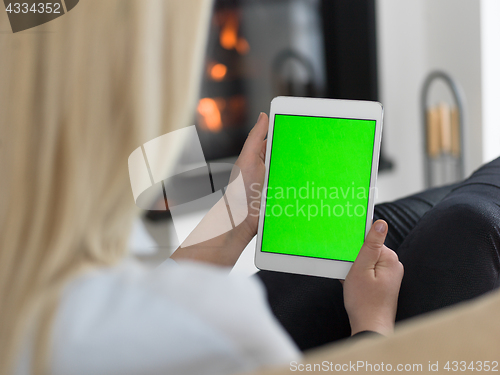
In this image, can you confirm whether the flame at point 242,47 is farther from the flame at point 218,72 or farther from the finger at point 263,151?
the finger at point 263,151

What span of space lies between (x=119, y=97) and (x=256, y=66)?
3.68 ft

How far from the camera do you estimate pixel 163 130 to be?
0.74 feet

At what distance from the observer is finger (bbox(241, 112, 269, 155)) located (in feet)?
1.20

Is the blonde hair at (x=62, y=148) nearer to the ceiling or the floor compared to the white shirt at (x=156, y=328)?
nearer to the ceiling

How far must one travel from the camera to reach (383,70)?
1378mm

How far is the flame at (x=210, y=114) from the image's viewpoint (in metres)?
1.21

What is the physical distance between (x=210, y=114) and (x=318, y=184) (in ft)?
3.06

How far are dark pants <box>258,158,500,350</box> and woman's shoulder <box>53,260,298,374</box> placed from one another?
0.33 feet

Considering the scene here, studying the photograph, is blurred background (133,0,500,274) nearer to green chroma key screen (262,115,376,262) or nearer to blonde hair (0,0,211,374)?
green chroma key screen (262,115,376,262)

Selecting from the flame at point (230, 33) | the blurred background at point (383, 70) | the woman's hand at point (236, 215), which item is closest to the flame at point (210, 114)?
the blurred background at point (383, 70)

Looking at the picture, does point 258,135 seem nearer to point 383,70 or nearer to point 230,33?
point 230,33

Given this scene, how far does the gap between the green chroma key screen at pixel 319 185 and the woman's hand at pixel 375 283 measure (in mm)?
13

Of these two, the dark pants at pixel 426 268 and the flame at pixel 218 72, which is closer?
the dark pants at pixel 426 268

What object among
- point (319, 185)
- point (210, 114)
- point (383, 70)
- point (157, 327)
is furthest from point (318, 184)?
point (383, 70)
